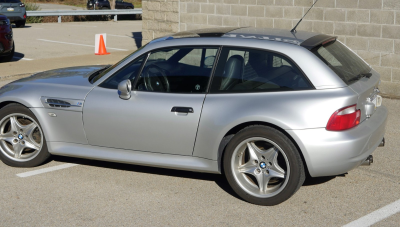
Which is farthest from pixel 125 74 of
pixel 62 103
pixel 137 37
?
pixel 137 37

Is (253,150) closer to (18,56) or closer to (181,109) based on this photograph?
(181,109)

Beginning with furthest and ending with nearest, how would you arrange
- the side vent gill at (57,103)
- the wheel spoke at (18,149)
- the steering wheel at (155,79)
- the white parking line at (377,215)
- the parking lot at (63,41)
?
1. the parking lot at (63,41)
2. the wheel spoke at (18,149)
3. the side vent gill at (57,103)
4. the steering wheel at (155,79)
5. the white parking line at (377,215)

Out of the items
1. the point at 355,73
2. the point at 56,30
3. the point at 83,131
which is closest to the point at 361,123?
the point at 355,73

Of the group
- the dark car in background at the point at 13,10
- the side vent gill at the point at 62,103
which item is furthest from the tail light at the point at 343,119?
the dark car in background at the point at 13,10

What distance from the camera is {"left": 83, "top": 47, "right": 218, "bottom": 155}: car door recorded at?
493 cm

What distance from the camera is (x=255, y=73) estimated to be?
482 centimetres

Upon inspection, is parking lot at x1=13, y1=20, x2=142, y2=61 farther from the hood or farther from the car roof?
the car roof

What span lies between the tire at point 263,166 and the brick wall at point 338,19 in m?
5.99

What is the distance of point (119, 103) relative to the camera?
5156 millimetres

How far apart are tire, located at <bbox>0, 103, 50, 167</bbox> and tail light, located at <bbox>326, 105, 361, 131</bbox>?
9.90 feet

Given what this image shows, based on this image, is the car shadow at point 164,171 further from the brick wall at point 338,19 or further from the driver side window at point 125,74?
the brick wall at point 338,19

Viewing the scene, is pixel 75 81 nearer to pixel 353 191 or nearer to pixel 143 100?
pixel 143 100

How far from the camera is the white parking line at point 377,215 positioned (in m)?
4.32

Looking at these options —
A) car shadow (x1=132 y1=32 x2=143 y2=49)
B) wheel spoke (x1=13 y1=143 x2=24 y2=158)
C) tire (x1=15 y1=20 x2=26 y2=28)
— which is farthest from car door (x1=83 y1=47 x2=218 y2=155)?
tire (x1=15 y1=20 x2=26 y2=28)
